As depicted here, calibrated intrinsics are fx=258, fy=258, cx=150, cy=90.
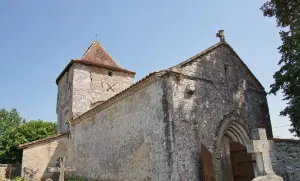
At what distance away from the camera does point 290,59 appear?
11.4 meters

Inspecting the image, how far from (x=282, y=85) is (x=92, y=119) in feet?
32.7

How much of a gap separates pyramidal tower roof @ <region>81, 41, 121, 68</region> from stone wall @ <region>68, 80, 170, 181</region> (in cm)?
669

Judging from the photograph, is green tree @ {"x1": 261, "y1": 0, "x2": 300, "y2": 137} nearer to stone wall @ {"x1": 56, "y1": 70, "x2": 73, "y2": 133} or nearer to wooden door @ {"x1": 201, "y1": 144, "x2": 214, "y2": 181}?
wooden door @ {"x1": 201, "y1": 144, "x2": 214, "y2": 181}

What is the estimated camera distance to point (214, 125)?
9828 millimetres

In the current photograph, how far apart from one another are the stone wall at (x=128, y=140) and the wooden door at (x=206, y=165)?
1224mm

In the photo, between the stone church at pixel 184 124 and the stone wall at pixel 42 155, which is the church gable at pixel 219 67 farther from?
the stone wall at pixel 42 155

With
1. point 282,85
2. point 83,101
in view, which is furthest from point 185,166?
point 83,101

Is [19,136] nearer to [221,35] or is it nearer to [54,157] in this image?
[54,157]

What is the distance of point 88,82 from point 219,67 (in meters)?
11.8

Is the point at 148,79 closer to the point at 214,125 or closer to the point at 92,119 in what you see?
the point at 214,125

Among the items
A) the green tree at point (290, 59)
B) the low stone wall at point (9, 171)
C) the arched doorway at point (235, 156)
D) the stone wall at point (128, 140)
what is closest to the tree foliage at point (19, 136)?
the low stone wall at point (9, 171)

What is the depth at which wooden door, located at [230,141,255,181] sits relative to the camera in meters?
9.27

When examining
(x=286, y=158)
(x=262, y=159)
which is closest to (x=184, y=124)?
(x=262, y=159)

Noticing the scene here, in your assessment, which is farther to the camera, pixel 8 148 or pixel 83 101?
pixel 8 148
